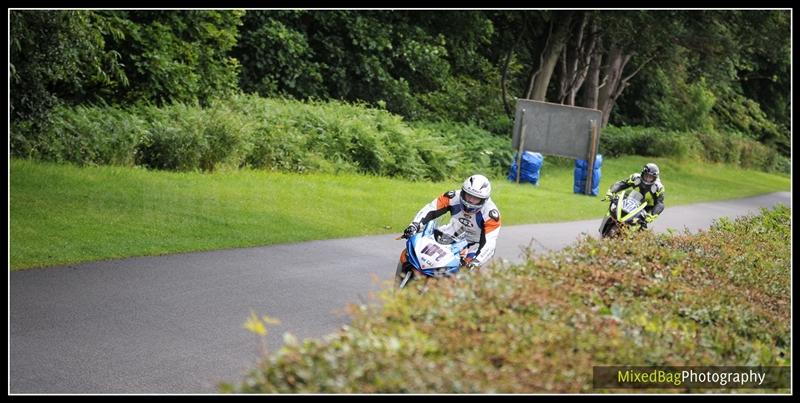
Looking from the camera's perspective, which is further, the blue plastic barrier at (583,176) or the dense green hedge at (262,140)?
the blue plastic barrier at (583,176)

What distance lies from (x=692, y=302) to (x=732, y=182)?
34698mm

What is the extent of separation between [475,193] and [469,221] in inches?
19.4

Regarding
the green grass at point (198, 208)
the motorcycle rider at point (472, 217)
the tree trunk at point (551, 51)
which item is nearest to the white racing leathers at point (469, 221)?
the motorcycle rider at point (472, 217)

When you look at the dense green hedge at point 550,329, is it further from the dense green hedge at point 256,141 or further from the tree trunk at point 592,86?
the tree trunk at point 592,86

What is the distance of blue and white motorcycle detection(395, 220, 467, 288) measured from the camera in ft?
33.2

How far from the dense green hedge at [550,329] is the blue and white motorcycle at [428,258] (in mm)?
1689

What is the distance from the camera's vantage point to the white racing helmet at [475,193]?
35.7ft

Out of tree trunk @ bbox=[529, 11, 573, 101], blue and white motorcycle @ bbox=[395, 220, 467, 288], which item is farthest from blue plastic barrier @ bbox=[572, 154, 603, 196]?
blue and white motorcycle @ bbox=[395, 220, 467, 288]

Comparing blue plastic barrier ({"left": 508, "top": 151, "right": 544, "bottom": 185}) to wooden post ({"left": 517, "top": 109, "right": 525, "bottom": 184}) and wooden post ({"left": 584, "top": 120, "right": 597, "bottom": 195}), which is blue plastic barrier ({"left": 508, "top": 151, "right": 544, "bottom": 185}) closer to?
wooden post ({"left": 517, "top": 109, "right": 525, "bottom": 184})

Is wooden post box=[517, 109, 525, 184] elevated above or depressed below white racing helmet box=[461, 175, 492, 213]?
below

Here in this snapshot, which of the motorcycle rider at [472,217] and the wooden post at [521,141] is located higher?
the motorcycle rider at [472,217]

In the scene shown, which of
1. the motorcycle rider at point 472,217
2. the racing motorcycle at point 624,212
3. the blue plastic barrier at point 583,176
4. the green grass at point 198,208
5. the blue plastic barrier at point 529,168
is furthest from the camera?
the blue plastic barrier at point 529,168

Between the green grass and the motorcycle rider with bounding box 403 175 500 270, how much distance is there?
4.51m

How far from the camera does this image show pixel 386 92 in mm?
37688
